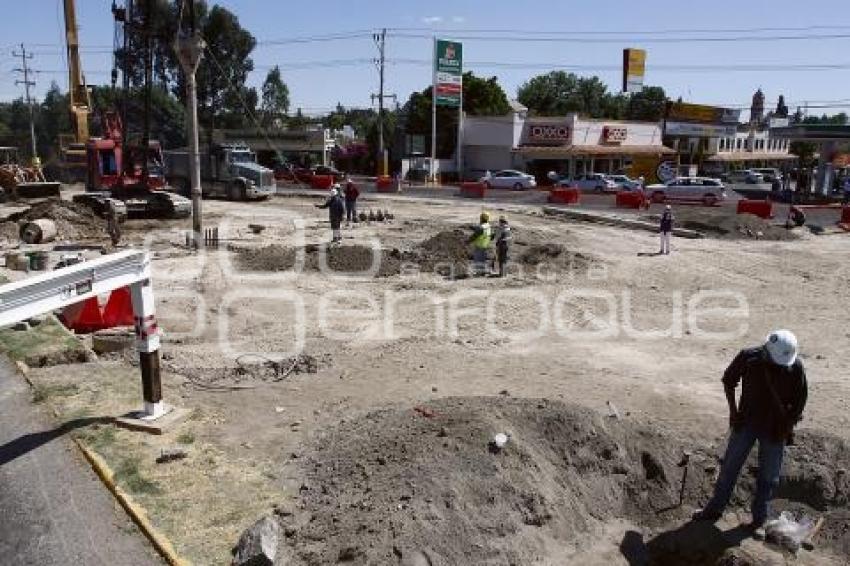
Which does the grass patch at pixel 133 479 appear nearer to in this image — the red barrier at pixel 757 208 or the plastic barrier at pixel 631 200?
the red barrier at pixel 757 208

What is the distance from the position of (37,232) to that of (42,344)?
1430 centimetres

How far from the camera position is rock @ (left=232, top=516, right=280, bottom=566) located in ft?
19.4

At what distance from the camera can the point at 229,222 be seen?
29.9 meters

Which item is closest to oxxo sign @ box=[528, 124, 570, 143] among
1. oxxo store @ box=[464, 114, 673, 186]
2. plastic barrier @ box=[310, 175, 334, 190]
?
oxxo store @ box=[464, 114, 673, 186]

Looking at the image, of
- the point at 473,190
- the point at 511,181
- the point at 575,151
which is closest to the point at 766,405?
the point at 473,190

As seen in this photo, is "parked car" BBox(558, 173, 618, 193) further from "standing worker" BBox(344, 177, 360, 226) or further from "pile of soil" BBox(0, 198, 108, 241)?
Result: "pile of soil" BBox(0, 198, 108, 241)

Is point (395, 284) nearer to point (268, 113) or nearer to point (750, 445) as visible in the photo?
point (750, 445)

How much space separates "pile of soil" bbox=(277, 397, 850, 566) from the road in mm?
1466

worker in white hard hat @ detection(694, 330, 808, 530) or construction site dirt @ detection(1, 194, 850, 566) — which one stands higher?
worker in white hard hat @ detection(694, 330, 808, 530)

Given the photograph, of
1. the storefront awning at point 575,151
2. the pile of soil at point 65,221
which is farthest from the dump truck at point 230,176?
the storefront awning at point 575,151

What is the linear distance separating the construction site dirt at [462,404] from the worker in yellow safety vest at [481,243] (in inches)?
20.1

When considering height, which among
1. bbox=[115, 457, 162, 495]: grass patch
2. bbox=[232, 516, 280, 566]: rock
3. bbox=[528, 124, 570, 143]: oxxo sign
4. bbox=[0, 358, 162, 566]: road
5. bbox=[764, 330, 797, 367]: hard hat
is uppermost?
bbox=[528, 124, 570, 143]: oxxo sign

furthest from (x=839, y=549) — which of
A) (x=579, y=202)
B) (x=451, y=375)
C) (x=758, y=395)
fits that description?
(x=579, y=202)

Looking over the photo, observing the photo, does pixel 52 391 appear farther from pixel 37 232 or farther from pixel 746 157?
pixel 746 157
